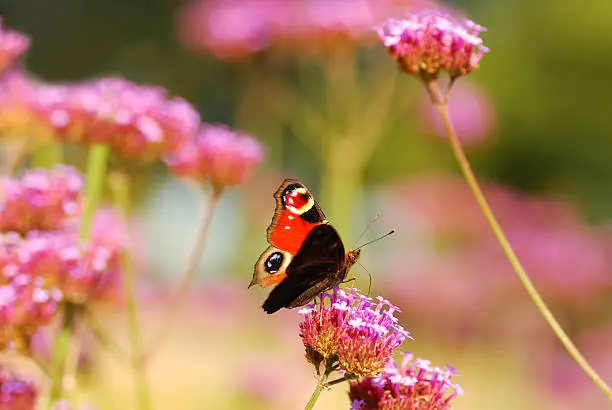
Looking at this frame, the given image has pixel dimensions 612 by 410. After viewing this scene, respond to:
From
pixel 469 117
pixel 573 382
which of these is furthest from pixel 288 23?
pixel 573 382

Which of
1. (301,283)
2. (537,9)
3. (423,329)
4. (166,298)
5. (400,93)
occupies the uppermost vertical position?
(537,9)

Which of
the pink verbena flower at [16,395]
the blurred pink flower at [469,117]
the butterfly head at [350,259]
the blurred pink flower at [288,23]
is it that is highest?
the blurred pink flower at [469,117]

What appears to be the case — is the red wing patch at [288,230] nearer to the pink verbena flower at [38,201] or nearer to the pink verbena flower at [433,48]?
the pink verbena flower at [433,48]

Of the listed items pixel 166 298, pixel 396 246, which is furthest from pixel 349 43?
pixel 396 246

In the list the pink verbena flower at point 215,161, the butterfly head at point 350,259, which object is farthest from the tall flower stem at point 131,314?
the butterfly head at point 350,259

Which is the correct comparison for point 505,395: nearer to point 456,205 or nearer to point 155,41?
point 456,205

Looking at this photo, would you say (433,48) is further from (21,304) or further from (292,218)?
(21,304)
